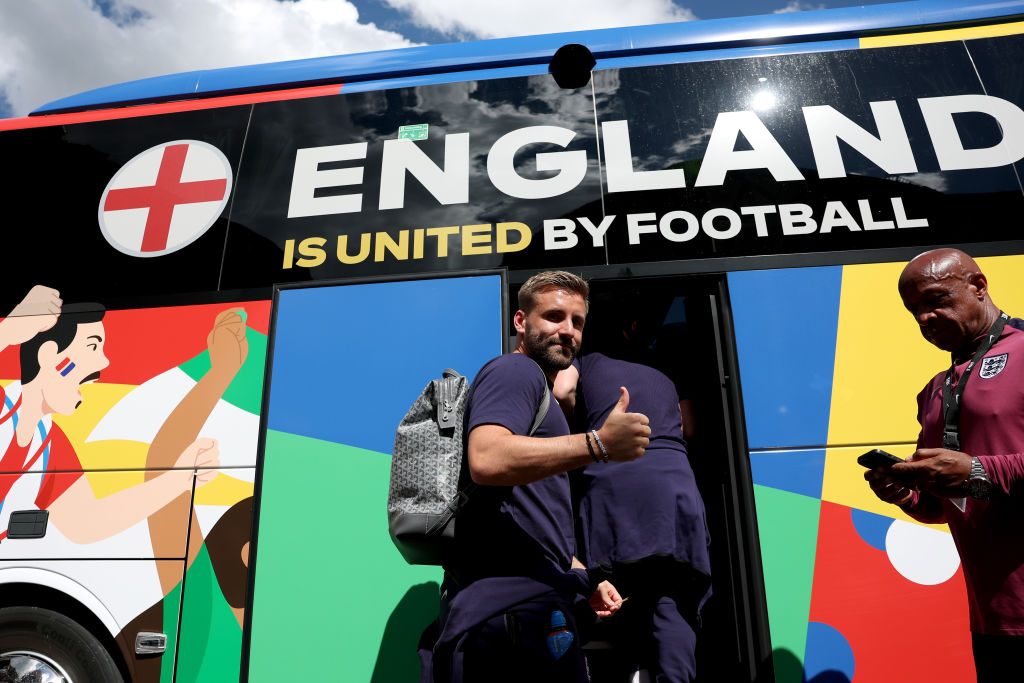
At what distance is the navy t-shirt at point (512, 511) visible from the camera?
159 cm

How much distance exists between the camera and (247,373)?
9.57ft

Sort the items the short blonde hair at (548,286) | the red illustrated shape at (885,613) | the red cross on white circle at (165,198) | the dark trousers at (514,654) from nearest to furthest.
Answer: the dark trousers at (514,654)
the short blonde hair at (548,286)
the red illustrated shape at (885,613)
the red cross on white circle at (165,198)

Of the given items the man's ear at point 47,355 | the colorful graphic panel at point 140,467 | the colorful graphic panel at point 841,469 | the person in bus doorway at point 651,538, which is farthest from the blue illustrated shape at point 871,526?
the man's ear at point 47,355

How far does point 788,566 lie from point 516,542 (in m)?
1.50

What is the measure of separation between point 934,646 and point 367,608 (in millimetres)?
2244

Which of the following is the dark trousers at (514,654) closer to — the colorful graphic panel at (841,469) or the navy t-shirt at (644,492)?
the navy t-shirt at (644,492)

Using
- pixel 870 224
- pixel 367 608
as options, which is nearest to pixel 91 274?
pixel 367 608

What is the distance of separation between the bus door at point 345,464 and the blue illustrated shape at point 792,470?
1.22 metres

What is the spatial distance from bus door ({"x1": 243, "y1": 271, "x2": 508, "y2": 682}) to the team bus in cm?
1

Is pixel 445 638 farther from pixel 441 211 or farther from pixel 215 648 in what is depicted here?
pixel 441 211

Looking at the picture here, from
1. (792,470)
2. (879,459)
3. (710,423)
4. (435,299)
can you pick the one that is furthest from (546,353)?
(710,423)

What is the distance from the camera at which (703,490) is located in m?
3.55

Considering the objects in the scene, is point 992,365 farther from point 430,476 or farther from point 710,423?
point 430,476

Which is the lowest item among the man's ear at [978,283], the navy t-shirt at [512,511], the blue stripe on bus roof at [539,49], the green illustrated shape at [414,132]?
the navy t-shirt at [512,511]
